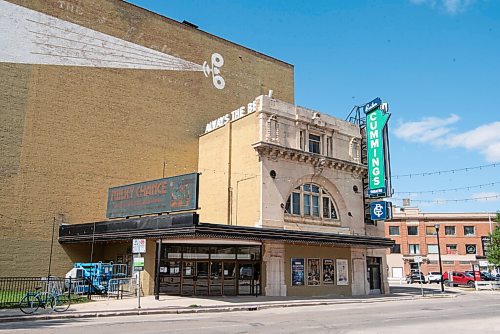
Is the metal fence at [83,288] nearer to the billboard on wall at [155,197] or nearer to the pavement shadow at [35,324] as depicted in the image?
the billboard on wall at [155,197]

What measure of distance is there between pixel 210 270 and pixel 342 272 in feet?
34.8

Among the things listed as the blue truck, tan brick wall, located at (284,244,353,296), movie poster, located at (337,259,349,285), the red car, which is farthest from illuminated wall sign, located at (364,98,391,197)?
the red car

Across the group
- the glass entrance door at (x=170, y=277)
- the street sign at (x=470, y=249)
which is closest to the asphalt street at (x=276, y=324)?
the glass entrance door at (x=170, y=277)

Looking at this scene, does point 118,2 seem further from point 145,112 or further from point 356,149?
point 356,149

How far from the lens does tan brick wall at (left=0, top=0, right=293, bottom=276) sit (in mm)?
30906

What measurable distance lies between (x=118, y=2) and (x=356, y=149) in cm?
2150

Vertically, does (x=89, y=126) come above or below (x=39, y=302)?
above

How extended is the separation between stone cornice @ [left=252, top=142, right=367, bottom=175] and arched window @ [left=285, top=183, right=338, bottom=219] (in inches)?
70.8

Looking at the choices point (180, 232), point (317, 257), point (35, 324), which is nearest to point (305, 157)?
point (317, 257)

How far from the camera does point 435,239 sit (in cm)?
7506

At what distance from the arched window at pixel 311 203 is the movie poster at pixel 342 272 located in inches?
130

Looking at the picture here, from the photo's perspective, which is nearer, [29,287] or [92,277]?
[92,277]

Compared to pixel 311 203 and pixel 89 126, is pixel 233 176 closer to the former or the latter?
pixel 311 203

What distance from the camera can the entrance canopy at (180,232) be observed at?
24.7 metres
